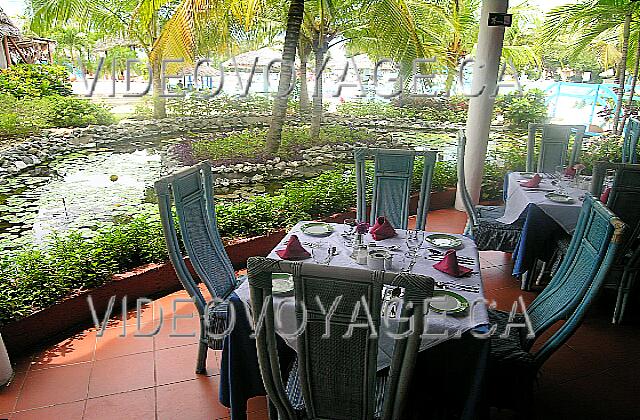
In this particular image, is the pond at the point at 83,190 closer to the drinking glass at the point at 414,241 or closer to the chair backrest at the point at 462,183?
the drinking glass at the point at 414,241

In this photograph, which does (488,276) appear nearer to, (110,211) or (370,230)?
(370,230)

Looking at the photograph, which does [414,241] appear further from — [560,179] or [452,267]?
[560,179]

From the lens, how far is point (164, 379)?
2529mm

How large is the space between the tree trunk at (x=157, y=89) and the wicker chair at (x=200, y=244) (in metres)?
1.73

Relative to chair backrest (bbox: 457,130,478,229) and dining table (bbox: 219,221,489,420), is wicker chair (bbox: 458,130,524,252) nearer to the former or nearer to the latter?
chair backrest (bbox: 457,130,478,229)

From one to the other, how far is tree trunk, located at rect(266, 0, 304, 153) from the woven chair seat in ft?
11.3

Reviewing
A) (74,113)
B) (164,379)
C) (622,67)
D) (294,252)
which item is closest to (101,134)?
(74,113)

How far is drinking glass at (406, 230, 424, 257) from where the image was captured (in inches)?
94.6

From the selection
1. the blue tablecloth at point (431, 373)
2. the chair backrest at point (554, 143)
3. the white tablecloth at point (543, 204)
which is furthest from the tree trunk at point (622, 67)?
the blue tablecloth at point (431, 373)

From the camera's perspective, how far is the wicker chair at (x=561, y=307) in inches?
70.6

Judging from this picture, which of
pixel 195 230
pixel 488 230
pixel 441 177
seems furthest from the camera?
pixel 441 177

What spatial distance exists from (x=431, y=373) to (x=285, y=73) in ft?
11.9

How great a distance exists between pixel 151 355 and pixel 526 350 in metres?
1.96

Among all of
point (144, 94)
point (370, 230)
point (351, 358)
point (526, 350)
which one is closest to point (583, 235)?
point (526, 350)
